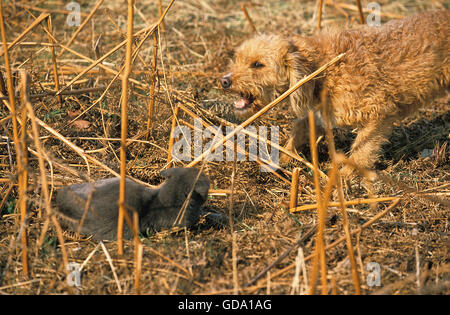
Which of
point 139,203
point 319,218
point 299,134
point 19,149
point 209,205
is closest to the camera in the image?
point 319,218

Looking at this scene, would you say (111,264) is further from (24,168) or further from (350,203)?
(350,203)

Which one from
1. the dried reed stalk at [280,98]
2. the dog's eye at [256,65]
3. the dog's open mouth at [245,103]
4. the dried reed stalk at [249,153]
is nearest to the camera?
the dried reed stalk at [280,98]

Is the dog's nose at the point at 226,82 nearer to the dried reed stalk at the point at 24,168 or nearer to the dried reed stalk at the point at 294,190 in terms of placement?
the dried reed stalk at the point at 294,190

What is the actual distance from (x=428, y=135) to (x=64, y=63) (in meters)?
4.26

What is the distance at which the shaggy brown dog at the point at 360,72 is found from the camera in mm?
3896

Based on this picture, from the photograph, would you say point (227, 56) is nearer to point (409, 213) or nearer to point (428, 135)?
point (428, 135)

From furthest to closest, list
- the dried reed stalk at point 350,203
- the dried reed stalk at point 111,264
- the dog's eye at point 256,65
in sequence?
the dog's eye at point 256,65
the dried reed stalk at point 350,203
the dried reed stalk at point 111,264

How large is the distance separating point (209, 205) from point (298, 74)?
1.41 metres

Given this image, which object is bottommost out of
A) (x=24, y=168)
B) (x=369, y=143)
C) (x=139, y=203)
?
(x=139, y=203)

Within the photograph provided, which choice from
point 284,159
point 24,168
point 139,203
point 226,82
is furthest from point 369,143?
point 24,168

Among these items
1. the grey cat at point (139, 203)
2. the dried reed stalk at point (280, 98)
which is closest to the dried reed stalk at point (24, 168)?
the grey cat at point (139, 203)

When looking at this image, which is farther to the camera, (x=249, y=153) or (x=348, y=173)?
(x=348, y=173)

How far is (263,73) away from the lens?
13.1ft
